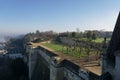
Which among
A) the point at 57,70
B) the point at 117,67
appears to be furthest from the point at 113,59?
the point at 57,70

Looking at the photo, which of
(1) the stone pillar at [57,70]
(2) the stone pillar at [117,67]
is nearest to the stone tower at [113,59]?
(2) the stone pillar at [117,67]

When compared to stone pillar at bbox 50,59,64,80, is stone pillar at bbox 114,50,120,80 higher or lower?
higher

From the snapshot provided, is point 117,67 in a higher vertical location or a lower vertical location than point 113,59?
lower

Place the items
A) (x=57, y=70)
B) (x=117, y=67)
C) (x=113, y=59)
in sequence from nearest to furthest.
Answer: (x=117, y=67) < (x=113, y=59) < (x=57, y=70)

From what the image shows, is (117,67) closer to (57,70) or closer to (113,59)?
(113,59)

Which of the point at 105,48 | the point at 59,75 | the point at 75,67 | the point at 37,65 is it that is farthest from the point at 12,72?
the point at 105,48

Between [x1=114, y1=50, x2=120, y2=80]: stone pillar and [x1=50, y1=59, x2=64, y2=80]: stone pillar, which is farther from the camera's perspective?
[x1=50, y1=59, x2=64, y2=80]: stone pillar

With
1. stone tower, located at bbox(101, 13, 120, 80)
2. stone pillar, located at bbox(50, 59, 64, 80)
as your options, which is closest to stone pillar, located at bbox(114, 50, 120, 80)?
stone tower, located at bbox(101, 13, 120, 80)

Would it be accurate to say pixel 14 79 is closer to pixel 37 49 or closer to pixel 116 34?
pixel 37 49

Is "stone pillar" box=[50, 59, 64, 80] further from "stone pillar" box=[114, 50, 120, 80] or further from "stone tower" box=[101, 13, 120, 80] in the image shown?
"stone pillar" box=[114, 50, 120, 80]

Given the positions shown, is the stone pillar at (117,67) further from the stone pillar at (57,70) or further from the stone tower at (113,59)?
the stone pillar at (57,70)

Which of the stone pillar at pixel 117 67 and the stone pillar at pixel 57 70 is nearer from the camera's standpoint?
the stone pillar at pixel 117 67
